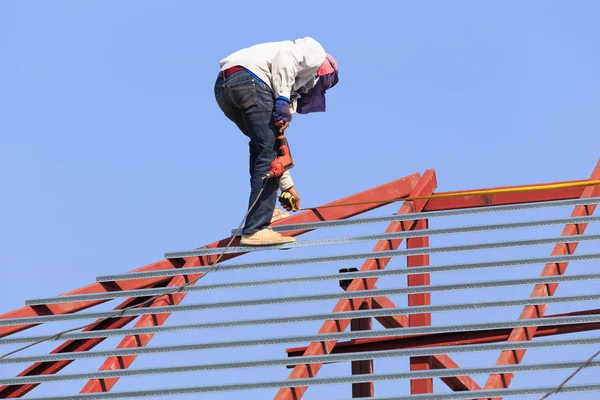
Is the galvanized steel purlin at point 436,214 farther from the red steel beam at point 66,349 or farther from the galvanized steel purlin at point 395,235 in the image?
the red steel beam at point 66,349

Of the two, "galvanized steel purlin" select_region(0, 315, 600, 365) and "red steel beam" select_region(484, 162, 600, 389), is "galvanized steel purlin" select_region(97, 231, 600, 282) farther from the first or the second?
"galvanized steel purlin" select_region(0, 315, 600, 365)

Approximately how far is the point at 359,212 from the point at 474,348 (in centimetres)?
245

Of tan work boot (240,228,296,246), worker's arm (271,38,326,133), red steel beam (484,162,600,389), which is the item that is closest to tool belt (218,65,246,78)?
worker's arm (271,38,326,133)

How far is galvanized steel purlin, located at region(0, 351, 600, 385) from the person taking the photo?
27.2 feet

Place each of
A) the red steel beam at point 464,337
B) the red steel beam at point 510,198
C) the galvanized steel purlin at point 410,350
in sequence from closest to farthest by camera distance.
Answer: the galvanized steel purlin at point 410,350 → the red steel beam at point 464,337 → the red steel beam at point 510,198

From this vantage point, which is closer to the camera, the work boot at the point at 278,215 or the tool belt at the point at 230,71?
the tool belt at the point at 230,71

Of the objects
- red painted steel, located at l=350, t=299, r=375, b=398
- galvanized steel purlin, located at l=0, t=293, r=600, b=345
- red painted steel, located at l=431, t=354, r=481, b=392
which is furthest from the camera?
red painted steel, located at l=350, t=299, r=375, b=398

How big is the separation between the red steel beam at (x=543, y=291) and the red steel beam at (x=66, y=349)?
3.10 m

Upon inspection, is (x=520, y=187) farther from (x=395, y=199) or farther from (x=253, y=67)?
(x=253, y=67)

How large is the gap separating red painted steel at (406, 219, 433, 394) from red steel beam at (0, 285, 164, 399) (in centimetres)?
217

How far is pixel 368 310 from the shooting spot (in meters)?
9.15

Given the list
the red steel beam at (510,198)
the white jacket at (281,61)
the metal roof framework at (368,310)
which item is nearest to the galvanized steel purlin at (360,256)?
the metal roof framework at (368,310)

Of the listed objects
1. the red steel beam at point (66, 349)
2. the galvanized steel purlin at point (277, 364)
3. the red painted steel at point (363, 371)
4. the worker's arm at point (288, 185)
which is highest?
the worker's arm at point (288, 185)

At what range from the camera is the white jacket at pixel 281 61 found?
941cm
